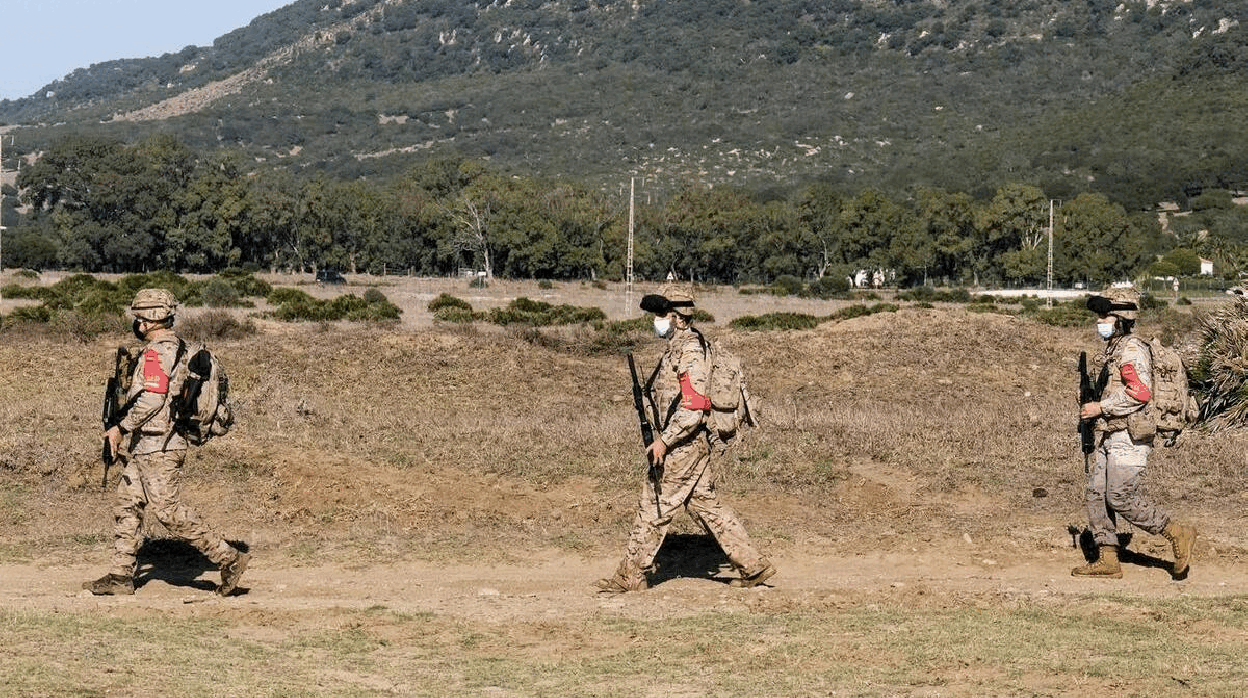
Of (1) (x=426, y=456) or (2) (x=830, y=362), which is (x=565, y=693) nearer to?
(1) (x=426, y=456)

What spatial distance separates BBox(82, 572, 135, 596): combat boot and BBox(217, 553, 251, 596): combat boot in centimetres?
66

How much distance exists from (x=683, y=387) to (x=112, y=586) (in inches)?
168

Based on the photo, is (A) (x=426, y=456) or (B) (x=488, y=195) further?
(B) (x=488, y=195)

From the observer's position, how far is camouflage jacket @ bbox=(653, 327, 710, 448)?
35.1 feet

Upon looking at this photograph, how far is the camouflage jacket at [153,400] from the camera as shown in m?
10.6

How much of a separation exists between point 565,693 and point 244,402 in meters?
13.3

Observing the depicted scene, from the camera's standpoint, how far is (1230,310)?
1959 cm

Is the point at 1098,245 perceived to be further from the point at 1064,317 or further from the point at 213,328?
the point at 213,328

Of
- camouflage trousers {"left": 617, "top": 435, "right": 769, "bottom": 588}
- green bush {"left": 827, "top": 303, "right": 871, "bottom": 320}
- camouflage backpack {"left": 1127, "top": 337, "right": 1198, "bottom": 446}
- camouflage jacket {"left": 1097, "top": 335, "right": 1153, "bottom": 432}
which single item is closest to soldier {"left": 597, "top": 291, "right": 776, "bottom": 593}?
camouflage trousers {"left": 617, "top": 435, "right": 769, "bottom": 588}

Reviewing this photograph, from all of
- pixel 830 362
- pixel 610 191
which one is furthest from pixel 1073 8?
pixel 830 362

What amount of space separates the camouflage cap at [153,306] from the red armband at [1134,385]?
22.4 ft

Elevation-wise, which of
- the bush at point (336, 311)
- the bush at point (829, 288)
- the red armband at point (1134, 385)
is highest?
the red armband at point (1134, 385)

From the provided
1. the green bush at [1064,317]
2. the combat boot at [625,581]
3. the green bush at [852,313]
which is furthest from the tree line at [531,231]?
the combat boot at [625,581]

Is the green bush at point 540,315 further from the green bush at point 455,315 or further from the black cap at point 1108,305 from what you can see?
the black cap at point 1108,305
